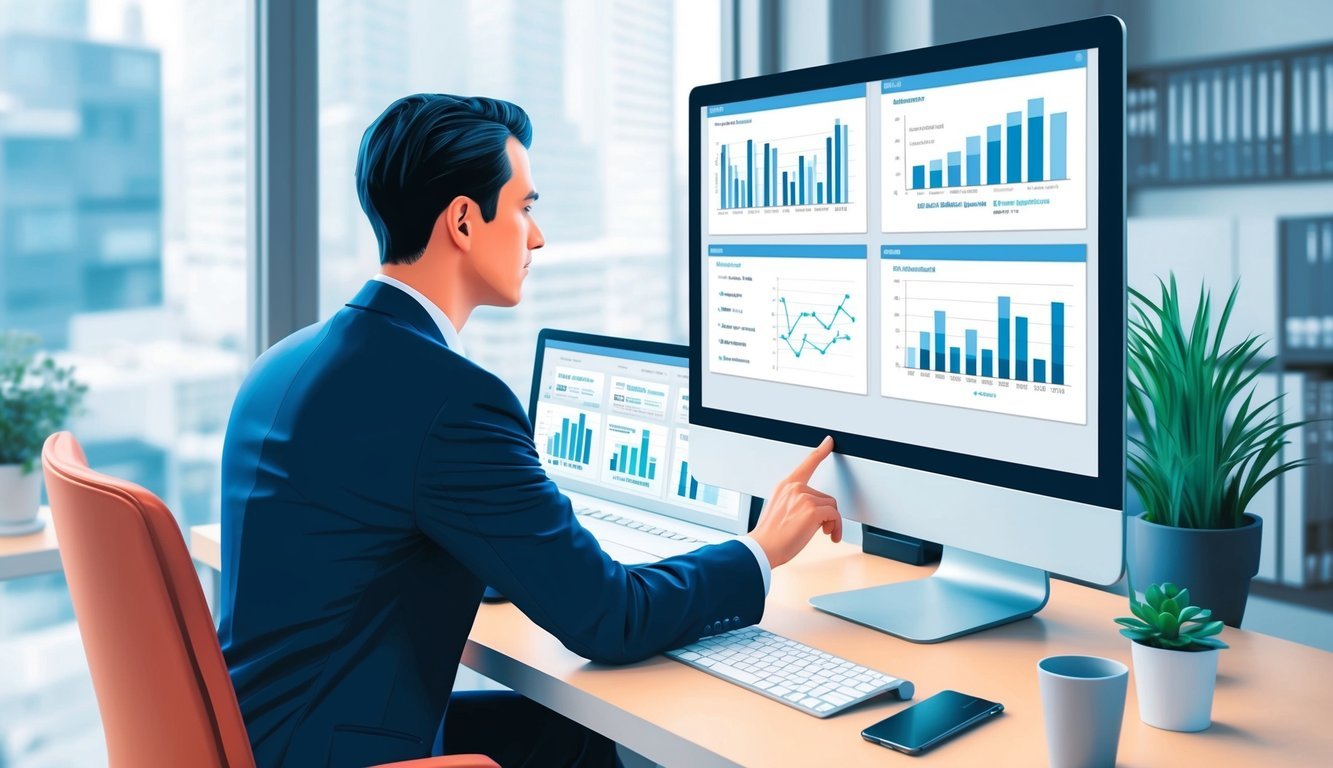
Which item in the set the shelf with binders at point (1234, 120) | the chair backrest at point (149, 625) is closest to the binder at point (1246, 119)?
the shelf with binders at point (1234, 120)

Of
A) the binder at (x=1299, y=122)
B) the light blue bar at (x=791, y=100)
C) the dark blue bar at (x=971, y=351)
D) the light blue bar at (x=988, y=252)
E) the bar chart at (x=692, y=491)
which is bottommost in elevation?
the bar chart at (x=692, y=491)

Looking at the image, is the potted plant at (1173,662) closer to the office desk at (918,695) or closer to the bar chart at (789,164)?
the office desk at (918,695)

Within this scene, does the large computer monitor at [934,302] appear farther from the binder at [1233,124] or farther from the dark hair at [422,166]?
the binder at [1233,124]

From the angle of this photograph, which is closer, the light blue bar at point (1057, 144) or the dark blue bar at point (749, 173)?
the light blue bar at point (1057, 144)

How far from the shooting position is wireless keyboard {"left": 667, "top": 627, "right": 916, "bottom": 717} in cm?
109

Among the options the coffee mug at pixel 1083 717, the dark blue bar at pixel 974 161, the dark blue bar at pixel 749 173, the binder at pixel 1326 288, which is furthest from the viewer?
the binder at pixel 1326 288

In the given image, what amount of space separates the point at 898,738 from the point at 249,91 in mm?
1708

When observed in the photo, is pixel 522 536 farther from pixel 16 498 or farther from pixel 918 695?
pixel 16 498

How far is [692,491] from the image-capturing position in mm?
1636


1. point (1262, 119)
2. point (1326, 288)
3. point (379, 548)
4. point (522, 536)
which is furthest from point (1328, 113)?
point (379, 548)

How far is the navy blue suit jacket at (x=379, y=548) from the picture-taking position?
3.63 feet

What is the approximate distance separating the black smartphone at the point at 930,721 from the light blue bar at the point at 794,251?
539 mm

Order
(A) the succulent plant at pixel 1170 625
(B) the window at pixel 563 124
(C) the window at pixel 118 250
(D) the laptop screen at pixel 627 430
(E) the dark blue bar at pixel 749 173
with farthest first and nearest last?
(B) the window at pixel 563 124 → (C) the window at pixel 118 250 → (D) the laptop screen at pixel 627 430 → (E) the dark blue bar at pixel 749 173 → (A) the succulent plant at pixel 1170 625

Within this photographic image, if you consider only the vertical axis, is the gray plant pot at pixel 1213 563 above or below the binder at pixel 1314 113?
below
